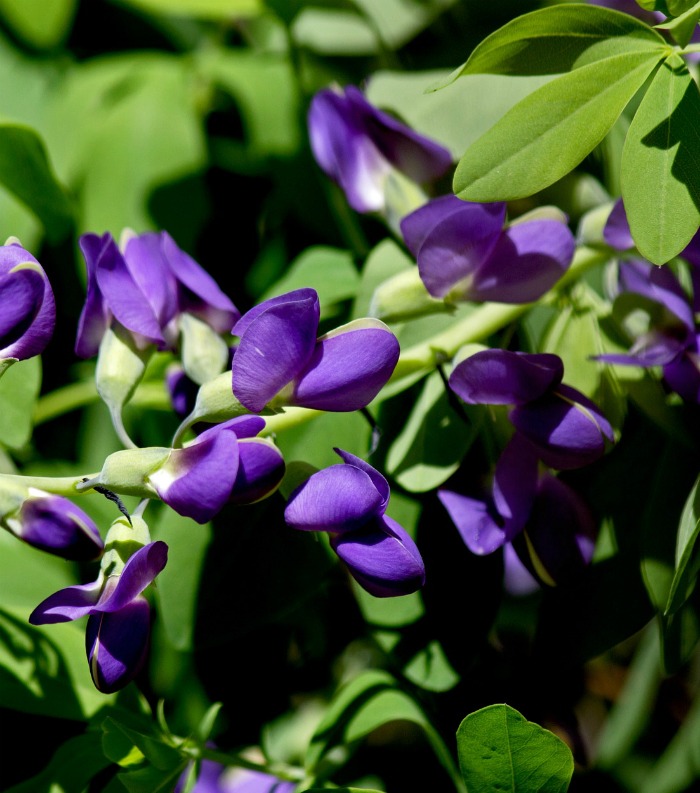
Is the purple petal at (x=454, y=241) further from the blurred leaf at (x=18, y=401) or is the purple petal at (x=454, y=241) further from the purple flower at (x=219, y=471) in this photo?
the blurred leaf at (x=18, y=401)

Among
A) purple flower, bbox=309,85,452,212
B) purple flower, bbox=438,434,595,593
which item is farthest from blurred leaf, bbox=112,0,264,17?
purple flower, bbox=438,434,595,593

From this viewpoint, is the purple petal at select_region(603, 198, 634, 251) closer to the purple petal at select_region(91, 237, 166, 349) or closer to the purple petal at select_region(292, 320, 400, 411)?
the purple petal at select_region(292, 320, 400, 411)

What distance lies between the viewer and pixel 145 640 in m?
0.66

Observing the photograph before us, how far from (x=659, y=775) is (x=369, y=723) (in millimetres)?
586

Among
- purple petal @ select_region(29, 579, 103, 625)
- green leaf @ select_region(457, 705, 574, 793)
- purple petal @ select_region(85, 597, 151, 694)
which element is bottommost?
green leaf @ select_region(457, 705, 574, 793)

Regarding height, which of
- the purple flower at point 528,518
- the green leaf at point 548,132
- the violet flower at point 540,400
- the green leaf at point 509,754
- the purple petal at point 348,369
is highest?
the green leaf at point 548,132

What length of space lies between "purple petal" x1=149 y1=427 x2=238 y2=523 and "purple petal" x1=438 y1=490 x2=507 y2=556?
22 cm

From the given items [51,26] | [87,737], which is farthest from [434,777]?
[51,26]

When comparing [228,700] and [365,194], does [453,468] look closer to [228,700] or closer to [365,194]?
[365,194]

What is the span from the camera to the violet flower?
0.70 metres

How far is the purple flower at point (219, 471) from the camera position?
607 mm

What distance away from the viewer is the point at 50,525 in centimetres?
65

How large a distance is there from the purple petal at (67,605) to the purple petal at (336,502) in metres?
0.15

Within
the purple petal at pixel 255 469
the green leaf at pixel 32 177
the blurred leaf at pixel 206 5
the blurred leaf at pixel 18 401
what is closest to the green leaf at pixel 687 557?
the purple petal at pixel 255 469
